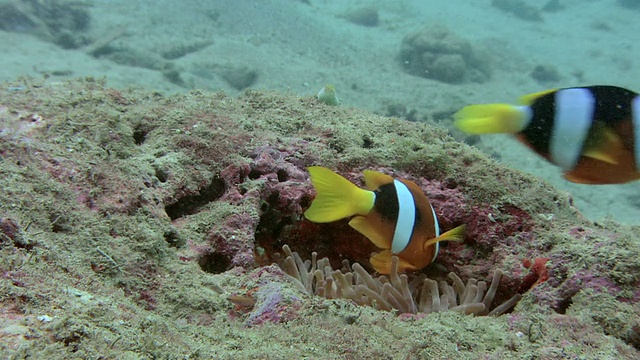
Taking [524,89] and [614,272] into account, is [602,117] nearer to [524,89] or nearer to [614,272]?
[614,272]

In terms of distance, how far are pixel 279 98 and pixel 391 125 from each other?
0.97m

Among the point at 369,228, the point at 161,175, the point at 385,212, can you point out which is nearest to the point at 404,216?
the point at 385,212

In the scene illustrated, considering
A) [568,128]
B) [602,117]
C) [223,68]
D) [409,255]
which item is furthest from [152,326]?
[223,68]

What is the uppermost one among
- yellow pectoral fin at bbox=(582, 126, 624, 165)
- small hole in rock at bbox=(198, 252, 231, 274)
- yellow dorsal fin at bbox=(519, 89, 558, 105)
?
yellow dorsal fin at bbox=(519, 89, 558, 105)

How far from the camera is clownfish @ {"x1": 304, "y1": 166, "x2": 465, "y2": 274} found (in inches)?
83.0

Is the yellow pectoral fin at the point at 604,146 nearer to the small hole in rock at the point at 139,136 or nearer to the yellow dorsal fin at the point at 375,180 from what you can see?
the yellow dorsal fin at the point at 375,180

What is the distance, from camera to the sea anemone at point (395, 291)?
2.21 meters

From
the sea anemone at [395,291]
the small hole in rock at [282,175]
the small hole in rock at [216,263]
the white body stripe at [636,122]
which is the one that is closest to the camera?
the white body stripe at [636,122]

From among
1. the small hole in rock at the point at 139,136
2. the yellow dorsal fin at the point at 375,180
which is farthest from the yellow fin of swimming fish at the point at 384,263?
the small hole in rock at the point at 139,136

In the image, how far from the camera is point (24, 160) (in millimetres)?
1951

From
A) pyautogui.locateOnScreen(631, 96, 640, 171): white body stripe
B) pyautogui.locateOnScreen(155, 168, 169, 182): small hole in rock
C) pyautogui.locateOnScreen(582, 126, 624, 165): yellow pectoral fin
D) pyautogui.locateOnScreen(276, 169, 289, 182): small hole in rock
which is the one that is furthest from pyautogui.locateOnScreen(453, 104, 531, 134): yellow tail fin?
pyautogui.locateOnScreen(155, 168, 169, 182): small hole in rock

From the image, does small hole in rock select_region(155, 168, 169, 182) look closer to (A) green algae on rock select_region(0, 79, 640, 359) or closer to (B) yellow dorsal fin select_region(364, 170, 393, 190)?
(A) green algae on rock select_region(0, 79, 640, 359)

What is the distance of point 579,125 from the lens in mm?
1563

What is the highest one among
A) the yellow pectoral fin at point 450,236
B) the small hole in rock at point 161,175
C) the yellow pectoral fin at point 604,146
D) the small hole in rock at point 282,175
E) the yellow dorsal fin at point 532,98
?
→ the yellow dorsal fin at point 532,98
